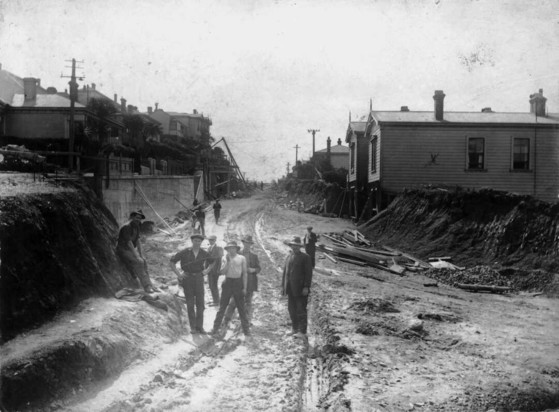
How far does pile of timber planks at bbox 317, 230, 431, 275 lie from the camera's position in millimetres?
17109

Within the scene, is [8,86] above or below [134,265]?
above

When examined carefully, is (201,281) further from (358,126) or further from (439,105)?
(358,126)

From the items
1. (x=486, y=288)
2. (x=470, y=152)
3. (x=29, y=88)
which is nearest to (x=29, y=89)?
(x=29, y=88)

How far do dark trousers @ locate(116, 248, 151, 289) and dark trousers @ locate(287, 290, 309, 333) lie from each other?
323cm

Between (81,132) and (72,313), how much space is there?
32244 millimetres

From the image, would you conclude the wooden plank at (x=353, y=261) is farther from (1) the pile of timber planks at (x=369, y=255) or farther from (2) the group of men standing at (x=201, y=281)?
(2) the group of men standing at (x=201, y=281)

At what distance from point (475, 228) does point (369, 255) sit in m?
4.22

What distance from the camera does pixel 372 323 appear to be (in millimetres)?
9812

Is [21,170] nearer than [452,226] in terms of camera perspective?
Yes

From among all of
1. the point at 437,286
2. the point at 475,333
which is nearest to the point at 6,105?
the point at 437,286

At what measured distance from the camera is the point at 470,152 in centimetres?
2477

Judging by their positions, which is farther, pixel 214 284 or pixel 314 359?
pixel 214 284

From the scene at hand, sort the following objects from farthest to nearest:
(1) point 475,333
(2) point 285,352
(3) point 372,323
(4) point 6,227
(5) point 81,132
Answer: (5) point 81,132, (3) point 372,323, (1) point 475,333, (2) point 285,352, (4) point 6,227

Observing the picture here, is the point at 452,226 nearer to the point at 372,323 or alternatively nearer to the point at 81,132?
the point at 372,323
